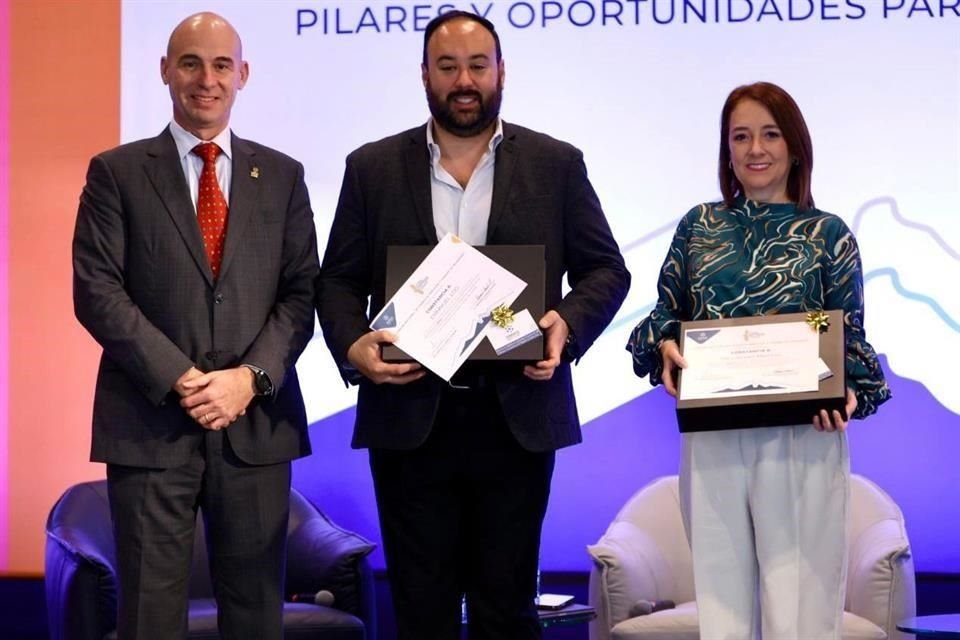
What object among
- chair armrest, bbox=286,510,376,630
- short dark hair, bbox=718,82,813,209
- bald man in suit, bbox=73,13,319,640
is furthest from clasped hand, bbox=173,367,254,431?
chair armrest, bbox=286,510,376,630

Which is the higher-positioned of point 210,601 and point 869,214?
point 869,214

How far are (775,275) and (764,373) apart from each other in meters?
0.26

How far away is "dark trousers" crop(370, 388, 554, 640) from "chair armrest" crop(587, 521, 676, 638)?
131 cm

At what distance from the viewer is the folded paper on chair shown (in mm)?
3406

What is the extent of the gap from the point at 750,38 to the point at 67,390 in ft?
10.2

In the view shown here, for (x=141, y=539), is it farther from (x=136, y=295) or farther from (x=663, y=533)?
(x=663, y=533)

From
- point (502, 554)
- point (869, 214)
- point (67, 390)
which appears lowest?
point (502, 554)

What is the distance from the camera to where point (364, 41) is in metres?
5.69

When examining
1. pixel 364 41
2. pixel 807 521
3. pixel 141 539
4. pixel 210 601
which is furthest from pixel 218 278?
pixel 364 41

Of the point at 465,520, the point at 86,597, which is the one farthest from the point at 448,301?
the point at 86,597

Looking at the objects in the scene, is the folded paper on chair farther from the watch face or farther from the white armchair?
the white armchair

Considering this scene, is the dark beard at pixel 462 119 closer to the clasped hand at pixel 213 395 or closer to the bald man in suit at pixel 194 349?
the bald man in suit at pixel 194 349

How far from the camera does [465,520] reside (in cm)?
363

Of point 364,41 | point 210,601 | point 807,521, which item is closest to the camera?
point 807,521
